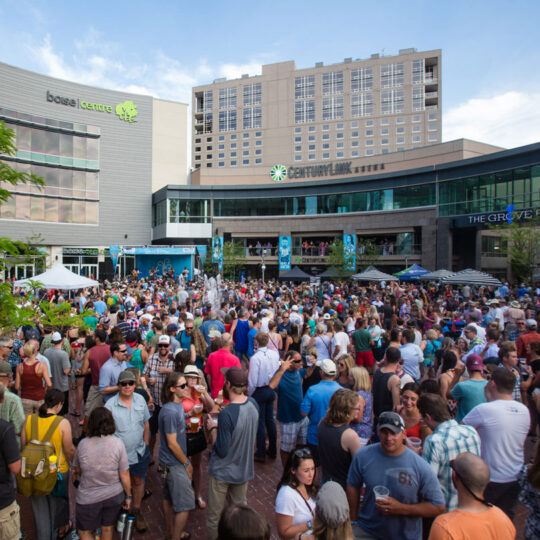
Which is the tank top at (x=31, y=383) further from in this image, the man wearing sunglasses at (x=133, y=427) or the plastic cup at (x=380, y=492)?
the plastic cup at (x=380, y=492)

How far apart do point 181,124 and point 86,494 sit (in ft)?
164

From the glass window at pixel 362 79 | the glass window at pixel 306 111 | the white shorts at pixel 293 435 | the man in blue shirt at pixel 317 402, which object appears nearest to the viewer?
the man in blue shirt at pixel 317 402

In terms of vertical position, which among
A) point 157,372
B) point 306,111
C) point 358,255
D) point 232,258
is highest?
point 306,111

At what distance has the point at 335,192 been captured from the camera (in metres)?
40.5

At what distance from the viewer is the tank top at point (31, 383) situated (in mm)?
5664

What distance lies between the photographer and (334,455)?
139 inches

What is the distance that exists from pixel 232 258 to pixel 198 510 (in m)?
34.3

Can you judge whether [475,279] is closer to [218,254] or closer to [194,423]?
[194,423]

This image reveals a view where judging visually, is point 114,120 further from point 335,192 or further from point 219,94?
point 219,94

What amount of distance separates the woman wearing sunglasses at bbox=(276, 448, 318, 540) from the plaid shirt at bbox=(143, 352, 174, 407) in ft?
9.88

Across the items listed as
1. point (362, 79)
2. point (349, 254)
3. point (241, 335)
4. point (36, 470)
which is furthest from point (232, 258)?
point (362, 79)

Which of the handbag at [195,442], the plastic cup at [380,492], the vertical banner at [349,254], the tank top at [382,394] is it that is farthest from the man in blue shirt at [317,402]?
the vertical banner at [349,254]

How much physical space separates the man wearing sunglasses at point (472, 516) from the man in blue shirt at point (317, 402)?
7.02 feet

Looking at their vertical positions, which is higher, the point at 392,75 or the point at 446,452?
the point at 392,75
